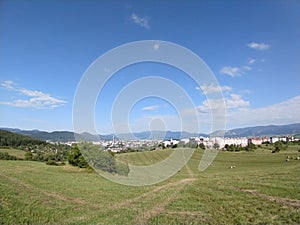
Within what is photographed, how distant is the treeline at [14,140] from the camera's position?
4996 cm

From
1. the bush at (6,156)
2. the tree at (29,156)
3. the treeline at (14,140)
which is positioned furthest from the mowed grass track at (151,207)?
the treeline at (14,140)

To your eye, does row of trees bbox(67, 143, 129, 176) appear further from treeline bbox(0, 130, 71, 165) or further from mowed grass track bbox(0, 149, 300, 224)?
treeline bbox(0, 130, 71, 165)

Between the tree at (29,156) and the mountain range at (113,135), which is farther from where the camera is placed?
the tree at (29,156)

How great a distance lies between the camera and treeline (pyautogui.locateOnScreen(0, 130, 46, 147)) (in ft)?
164

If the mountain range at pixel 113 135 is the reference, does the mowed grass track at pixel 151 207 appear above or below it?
below

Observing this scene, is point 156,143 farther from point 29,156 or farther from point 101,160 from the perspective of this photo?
point 29,156

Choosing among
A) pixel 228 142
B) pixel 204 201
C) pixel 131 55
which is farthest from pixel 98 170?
pixel 228 142

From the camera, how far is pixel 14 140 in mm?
54062

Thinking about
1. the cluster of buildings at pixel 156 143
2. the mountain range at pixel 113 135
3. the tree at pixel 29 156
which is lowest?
the tree at pixel 29 156

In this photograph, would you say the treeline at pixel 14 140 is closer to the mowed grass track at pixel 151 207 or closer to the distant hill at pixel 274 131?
the mowed grass track at pixel 151 207

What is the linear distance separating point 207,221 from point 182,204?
239 cm

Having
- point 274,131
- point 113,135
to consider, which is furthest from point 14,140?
point 274,131

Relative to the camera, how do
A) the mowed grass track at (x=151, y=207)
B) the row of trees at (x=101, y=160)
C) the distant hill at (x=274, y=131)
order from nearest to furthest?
the mowed grass track at (x=151, y=207) → the row of trees at (x=101, y=160) → the distant hill at (x=274, y=131)

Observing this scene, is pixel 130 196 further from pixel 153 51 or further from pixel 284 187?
pixel 284 187
